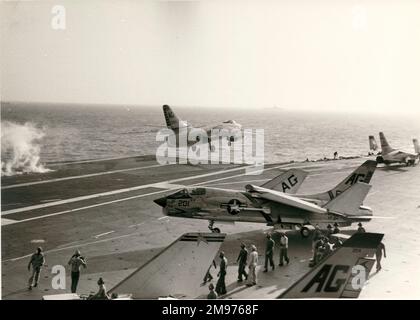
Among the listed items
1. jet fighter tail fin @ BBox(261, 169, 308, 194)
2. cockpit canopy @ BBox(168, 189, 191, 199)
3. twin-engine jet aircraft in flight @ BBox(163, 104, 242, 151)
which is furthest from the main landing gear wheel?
twin-engine jet aircraft in flight @ BBox(163, 104, 242, 151)

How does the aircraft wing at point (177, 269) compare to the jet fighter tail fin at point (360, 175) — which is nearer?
the aircraft wing at point (177, 269)

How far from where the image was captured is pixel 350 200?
22.1 m

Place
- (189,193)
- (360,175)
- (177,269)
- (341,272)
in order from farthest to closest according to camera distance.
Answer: (360,175), (189,193), (341,272), (177,269)

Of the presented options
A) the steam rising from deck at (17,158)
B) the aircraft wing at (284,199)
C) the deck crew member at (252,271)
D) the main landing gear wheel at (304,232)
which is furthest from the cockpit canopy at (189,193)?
the steam rising from deck at (17,158)

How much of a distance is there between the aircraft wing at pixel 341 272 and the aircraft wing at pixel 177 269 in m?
2.47

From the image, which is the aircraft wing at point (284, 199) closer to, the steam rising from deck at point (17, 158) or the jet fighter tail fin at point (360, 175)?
the jet fighter tail fin at point (360, 175)

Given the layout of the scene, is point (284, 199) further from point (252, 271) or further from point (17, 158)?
point (17, 158)

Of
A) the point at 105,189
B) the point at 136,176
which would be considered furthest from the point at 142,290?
the point at 136,176

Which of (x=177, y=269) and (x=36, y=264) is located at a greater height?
(x=177, y=269)

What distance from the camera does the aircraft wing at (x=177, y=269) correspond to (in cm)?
1087

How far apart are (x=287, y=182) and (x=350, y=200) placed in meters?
4.94

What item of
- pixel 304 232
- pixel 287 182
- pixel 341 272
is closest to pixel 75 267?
pixel 341 272

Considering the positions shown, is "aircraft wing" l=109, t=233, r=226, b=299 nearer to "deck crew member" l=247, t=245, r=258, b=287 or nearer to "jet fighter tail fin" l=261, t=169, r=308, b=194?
"deck crew member" l=247, t=245, r=258, b=287

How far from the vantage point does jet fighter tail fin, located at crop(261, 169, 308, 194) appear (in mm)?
26016
